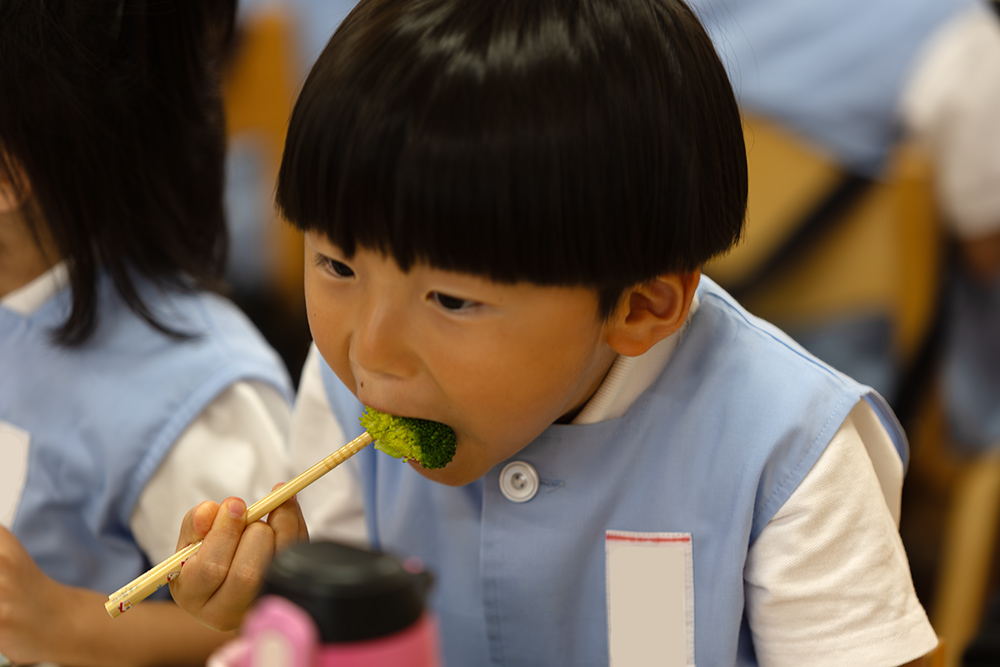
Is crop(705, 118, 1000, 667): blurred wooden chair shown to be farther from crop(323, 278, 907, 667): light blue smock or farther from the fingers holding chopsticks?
the fingers holding chopsticks

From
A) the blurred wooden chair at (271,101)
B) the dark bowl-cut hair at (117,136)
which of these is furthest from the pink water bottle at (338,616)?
the blurred wooden chair at (271,101)

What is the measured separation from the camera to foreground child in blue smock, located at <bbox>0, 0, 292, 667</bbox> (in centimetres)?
88

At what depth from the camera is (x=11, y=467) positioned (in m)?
0.95

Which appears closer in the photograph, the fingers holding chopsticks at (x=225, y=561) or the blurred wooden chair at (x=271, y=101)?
the fingers holding chopsticks at (x=225, y=561)

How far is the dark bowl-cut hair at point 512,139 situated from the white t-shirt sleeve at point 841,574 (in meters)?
0.23

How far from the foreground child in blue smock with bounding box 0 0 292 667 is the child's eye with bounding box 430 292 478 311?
1.28 feet

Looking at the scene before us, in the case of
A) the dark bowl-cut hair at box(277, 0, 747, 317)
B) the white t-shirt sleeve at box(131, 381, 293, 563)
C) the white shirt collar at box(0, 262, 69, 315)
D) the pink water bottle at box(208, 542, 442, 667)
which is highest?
the dark bowl-cut hair at box(277, 0, 747, 317)

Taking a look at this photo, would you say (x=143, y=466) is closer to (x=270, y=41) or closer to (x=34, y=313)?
(x=34, y=313)

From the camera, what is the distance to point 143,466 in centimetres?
91

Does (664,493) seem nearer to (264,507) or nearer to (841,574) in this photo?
(841,574)

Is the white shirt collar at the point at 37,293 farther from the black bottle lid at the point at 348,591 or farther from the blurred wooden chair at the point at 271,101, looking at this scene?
the blurred wooden chair at the point at 271,101

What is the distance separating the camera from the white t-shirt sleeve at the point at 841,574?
28.3 inches

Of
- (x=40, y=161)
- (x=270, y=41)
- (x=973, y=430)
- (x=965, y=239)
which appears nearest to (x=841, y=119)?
(x=965, y=239)

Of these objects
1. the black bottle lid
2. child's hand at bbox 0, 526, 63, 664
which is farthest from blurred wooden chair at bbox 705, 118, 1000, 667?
the black bottle lid
